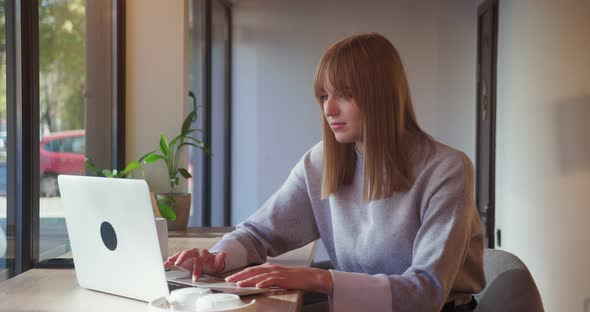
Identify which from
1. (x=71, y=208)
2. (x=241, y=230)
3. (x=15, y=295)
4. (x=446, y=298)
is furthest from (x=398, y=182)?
(x=15, y=295)

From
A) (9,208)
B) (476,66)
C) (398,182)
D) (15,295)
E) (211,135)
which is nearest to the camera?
(15,295)

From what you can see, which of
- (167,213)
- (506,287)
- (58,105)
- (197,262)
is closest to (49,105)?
(58,105)

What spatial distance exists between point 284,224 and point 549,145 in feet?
6.72

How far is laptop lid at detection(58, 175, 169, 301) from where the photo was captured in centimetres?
131

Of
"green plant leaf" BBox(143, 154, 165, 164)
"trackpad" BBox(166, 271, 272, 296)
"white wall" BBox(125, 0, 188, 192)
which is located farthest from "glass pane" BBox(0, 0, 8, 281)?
"white wall" BBox(125, 0, 188, 192)

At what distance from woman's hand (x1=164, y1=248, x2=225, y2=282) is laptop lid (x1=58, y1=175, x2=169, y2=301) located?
0.15m

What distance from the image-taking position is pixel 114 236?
1.39m

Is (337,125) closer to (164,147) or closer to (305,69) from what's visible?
(164,147)

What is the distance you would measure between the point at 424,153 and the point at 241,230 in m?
0.48

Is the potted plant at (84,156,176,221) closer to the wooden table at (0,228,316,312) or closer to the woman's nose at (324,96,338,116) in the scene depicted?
the wooden table at (0,228,316,312)

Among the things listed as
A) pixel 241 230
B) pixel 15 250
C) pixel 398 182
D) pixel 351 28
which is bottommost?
pixel 15 250

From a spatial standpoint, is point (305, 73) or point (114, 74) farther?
point (305, 73)

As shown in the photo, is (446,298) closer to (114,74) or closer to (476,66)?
(114,74)

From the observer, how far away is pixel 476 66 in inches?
223
